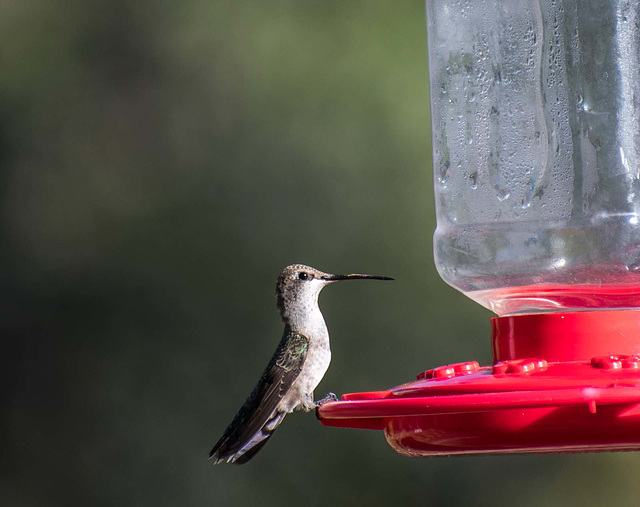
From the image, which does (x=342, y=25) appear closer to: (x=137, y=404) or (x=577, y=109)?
(x=137, y=404)

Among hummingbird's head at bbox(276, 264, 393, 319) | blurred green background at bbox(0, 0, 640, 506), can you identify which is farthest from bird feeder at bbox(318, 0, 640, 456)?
blurred green background at bbox(0, 0, 640, 506)

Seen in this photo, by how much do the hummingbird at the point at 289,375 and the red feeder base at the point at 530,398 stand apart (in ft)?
6.70

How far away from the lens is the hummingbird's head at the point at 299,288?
5.28 meters

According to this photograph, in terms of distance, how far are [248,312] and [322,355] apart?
4006 millimetres

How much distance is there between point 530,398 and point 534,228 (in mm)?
1065

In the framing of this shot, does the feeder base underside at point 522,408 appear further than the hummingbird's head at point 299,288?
No

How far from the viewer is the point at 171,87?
10188 mm

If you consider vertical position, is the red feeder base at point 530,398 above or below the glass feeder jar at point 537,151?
below

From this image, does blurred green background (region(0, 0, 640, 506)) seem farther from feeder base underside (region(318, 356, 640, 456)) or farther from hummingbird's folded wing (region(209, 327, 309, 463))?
feeder base underside (region(318, 356, 640, 456))

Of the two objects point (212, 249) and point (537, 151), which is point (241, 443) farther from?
point (212, 249)

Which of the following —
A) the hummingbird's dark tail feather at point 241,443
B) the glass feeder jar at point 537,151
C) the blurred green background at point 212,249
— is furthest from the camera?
the blurred green background at point 212,249

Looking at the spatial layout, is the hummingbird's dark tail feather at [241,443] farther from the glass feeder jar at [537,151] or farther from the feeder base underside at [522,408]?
the feeder base underside at [522,408]

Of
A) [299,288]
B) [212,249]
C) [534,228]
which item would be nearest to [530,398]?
[534,228]

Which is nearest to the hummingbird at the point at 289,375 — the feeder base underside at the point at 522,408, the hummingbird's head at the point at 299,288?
the hummingbird's head at the point at 299,288
